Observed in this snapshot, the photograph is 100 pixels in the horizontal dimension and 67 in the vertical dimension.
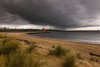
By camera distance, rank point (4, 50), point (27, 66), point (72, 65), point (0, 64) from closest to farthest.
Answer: point (0, 64), point (27, 66), point (72, 65), point (4, 50)

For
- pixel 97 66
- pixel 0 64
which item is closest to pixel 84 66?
pixel 97 66

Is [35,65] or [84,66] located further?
[84,66]

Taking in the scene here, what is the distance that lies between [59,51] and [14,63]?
2.73 metres

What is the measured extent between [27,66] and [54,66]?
1.29 meters

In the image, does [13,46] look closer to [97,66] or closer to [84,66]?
[84,66]

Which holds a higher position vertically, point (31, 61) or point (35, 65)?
point (31, 61)

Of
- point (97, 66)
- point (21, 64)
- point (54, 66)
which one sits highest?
point (21, 64)

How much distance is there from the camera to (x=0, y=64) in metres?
1.32

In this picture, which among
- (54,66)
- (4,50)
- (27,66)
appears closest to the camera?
(27,66)

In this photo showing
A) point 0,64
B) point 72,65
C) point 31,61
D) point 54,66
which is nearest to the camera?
point 0,64

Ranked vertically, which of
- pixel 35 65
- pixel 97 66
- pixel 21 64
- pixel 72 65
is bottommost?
pixel 97 66

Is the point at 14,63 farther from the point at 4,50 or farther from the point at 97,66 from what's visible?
the point at 97,66

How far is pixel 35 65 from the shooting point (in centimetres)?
163

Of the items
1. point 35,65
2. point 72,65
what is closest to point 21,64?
point 35,65
